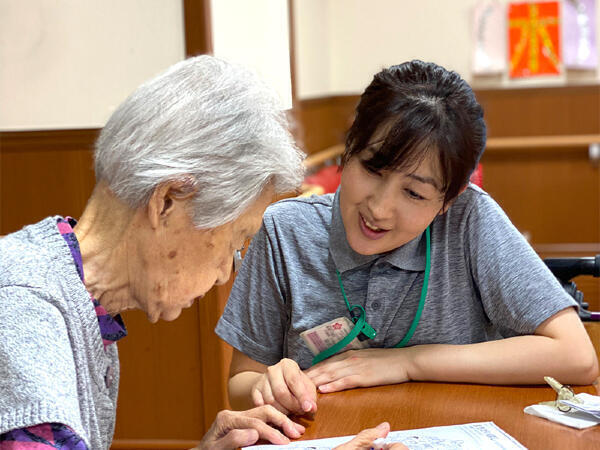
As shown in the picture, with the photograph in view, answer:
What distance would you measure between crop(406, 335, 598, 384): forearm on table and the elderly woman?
1.23ft

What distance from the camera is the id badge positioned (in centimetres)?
160

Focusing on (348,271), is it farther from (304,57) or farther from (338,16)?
(338,16)

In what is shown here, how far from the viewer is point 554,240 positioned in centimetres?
614

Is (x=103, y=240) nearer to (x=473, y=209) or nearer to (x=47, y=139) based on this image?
(x=473, y=209)

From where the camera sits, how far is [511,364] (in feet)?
4.94

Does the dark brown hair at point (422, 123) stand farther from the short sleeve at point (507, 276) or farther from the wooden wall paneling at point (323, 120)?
the wooden wall paneling at point (323, 120)

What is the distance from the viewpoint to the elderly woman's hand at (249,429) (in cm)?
127

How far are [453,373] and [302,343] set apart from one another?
1.06 ft

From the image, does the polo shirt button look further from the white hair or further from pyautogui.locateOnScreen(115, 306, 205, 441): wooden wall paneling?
pyautogui.locateOnScreen(115, 306, 205, 441): wooden wall paneling

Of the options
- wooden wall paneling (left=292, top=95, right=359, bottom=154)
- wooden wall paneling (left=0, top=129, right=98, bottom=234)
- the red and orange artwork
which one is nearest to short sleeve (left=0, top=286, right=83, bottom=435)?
wooden wall paneling (left=0, top=129, right=98, bottom=234)

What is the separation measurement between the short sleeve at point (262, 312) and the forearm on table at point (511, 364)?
0.32 meters

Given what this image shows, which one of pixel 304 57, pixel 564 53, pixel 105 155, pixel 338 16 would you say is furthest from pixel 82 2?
pixel 564 53

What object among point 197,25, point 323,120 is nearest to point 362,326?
point 197,25

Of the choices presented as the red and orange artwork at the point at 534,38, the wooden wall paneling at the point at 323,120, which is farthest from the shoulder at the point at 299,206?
the red and orange artwork at the point at 534,38
